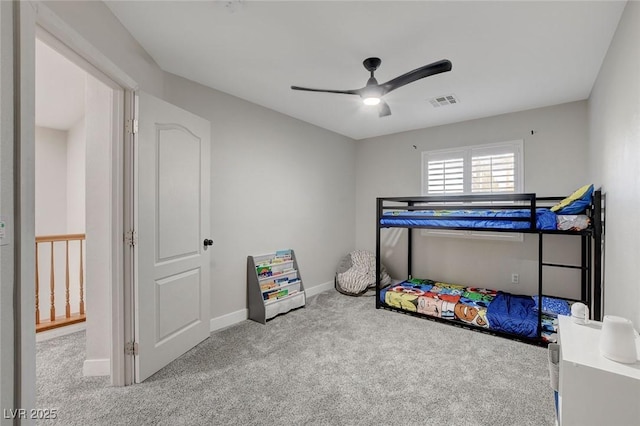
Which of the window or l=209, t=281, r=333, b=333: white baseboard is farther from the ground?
the window

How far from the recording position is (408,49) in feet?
7.36

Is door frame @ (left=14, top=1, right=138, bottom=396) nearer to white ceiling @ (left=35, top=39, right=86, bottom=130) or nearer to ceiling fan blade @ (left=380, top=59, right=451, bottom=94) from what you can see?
white ceiling @ (left=35, top=39, right=86, bottom=130)

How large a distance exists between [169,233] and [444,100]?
3214 mm

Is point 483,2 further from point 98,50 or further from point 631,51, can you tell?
point 98,50

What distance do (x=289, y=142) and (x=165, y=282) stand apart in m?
2.38

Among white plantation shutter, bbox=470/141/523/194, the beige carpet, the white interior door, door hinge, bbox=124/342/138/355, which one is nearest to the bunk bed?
the beige carpet

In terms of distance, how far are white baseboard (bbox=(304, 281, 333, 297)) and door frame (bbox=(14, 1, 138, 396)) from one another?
2.46 m

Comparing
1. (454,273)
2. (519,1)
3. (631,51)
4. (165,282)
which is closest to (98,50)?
(165,282)

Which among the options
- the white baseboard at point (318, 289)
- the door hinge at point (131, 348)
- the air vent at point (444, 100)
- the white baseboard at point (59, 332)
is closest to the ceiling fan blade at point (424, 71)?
the air vent at point (444, 100)

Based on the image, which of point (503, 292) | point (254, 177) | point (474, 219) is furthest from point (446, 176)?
point (254, 177)

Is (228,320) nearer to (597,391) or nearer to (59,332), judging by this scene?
(59,332)

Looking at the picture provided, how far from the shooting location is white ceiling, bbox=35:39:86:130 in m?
2.58

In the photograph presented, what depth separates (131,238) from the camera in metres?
2.08

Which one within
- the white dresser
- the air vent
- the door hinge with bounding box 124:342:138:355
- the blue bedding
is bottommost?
the door hinge with bounding box 124:342:138:355
